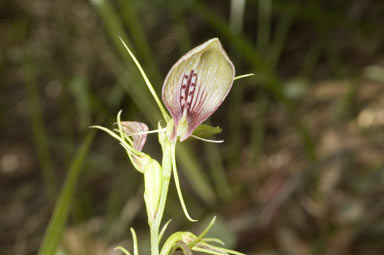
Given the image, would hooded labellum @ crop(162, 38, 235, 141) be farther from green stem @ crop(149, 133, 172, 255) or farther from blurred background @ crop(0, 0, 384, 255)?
blurred background @ crop(0, 0, 384, 255)

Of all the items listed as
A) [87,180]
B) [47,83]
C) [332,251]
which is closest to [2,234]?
[87,180]

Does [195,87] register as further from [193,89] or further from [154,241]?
[154,241]

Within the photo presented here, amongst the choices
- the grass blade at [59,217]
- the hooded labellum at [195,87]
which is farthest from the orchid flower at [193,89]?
the grass blade at [59,217]

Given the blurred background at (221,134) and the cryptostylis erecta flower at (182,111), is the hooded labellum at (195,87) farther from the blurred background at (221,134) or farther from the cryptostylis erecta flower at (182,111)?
the blurred background at (221,134)

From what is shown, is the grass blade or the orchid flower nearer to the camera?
the orchid flower

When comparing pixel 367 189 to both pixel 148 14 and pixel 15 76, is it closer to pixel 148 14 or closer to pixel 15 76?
pixel 148 14

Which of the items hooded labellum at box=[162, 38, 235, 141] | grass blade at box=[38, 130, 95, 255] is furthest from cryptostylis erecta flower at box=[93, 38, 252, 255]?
grass blade at box=[38, 130, 95, 255]

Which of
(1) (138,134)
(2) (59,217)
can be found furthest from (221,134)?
(1) (138,134)
